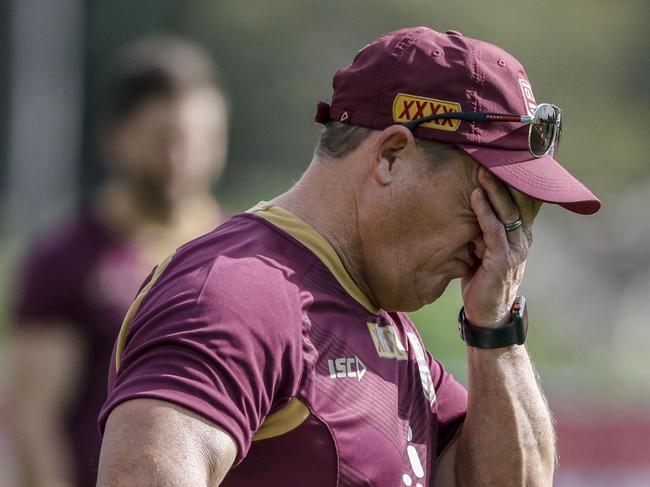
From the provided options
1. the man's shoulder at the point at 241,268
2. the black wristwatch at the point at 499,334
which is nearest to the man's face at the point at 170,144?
the black wristwatch at the point at 499,334

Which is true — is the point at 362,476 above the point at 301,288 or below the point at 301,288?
below

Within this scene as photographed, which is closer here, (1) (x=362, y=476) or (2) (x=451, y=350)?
(1) (x=362, y=476)

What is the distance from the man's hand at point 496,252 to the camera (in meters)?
2.76

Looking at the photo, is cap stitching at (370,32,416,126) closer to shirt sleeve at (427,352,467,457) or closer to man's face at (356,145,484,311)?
man's face at (356,145,484,311)

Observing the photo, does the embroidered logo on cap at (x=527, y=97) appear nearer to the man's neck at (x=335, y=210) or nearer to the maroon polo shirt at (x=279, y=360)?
the man's neck at (x=335, y=210)

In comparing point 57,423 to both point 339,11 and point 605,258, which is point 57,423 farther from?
point 339,11

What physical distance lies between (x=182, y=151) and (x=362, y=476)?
8.25 ft

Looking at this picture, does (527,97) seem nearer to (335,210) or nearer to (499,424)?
(335,210)

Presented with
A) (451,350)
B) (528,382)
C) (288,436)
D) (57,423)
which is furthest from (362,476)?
(451,350)

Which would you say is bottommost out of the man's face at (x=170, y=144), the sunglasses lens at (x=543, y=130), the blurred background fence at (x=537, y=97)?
the blurred background fence at (x=537, y=97)

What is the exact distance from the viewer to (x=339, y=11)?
582 inches

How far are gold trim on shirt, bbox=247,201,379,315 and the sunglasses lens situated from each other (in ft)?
1.65

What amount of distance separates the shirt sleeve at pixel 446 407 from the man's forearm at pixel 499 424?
44 mm

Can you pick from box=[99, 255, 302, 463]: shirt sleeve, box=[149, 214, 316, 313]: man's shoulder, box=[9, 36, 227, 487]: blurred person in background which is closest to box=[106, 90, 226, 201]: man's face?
box=[9, 36, 227, 487]: blurred person in background
